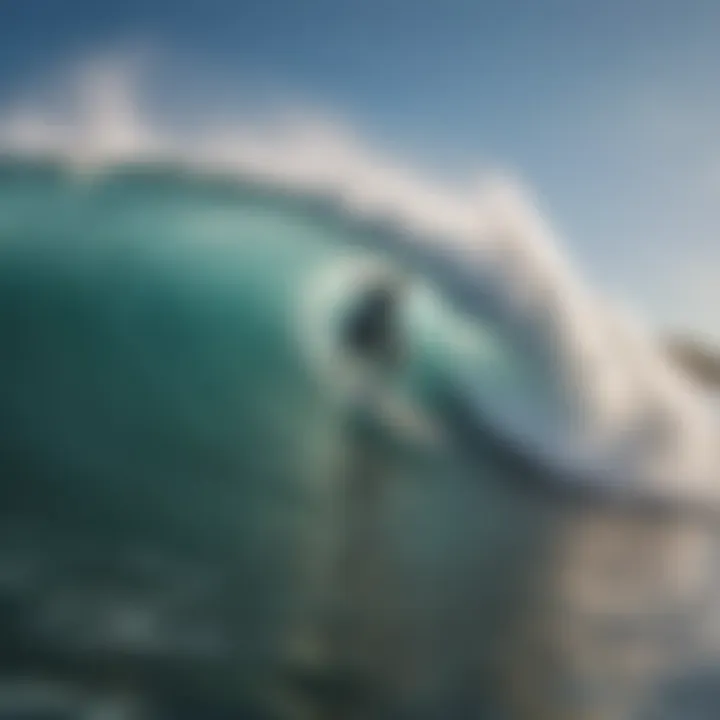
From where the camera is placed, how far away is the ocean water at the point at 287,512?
4.26 ft

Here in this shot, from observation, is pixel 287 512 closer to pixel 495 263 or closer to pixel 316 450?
pixel 316 450

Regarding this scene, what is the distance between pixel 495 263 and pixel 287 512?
0.47 meters

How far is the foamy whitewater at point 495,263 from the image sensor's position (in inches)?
54.1

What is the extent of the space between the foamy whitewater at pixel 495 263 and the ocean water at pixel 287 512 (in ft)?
0.08

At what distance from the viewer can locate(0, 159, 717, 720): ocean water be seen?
130cm

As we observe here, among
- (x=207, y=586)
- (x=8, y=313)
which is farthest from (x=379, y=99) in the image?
(x=207, y=586)

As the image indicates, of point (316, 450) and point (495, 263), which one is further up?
point (495, 263)

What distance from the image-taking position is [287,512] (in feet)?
4.42

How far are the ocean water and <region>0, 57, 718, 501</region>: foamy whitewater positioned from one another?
25 millimetres

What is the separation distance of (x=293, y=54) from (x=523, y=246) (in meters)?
0.45

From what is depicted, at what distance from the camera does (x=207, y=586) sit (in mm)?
1323

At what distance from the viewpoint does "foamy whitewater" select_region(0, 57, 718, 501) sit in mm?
1373

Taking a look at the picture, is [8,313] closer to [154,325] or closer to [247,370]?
[154,325]

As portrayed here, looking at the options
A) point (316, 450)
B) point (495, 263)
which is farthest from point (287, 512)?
point (495, 263)
